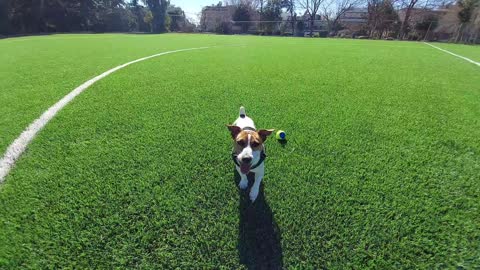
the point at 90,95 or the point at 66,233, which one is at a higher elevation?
the point at 90,95

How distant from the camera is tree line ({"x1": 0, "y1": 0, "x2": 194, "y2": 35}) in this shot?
30947 mm

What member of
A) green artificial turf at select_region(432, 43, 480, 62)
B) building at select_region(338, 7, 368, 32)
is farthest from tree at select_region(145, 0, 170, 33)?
green artificial turf at select_region(432, 43, 480, 62)

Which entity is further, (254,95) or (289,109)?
(254,95)

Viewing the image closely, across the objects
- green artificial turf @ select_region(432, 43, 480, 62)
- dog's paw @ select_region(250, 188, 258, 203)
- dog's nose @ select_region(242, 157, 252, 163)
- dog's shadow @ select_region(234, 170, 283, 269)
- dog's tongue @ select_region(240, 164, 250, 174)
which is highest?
green artificial turf @ select_region(432, 43, 480, 62)

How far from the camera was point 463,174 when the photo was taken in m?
2.57

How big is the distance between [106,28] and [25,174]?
48094 mm

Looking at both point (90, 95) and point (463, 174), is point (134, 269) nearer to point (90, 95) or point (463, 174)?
point (463, 174)

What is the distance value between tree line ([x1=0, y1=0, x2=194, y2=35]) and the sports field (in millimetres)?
37948

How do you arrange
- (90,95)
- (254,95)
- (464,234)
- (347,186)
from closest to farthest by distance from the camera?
(464,234), (347,186), (90,95), (254,95)

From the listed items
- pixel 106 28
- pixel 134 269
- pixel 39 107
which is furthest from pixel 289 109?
pixel 106 28

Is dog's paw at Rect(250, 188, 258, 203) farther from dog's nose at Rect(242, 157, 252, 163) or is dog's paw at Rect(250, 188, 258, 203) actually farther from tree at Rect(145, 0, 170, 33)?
Result: tree at Rect(145, 0, 170, 33)

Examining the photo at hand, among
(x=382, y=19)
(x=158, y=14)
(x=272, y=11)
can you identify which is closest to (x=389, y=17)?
(x=382, y=19)

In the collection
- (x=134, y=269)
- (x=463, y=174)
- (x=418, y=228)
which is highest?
(x=463, y=174)

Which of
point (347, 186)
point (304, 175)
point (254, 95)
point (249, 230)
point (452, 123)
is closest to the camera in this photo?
point (249, 230)
